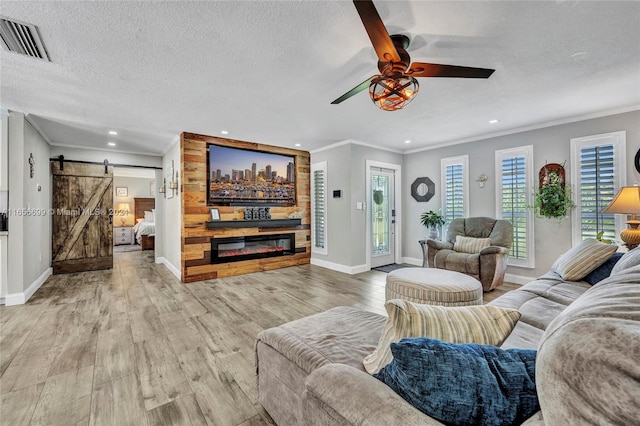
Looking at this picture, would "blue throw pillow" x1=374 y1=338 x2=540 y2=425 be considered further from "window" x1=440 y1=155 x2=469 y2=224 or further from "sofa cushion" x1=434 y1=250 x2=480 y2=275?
"window" x1=440 y1=155 x2=469 y2=224

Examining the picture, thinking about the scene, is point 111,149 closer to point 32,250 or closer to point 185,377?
point 32,250

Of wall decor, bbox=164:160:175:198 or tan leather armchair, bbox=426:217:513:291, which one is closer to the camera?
tan leather armchair, bbox=426:217:513:291

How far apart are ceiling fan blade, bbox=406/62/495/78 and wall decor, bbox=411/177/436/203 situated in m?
3.75

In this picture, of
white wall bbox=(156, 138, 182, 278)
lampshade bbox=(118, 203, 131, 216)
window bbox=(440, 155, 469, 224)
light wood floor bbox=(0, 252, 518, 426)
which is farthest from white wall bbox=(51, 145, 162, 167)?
window bbox=(440, 155, 469, 224)

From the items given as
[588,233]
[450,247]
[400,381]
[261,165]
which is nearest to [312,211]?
[261,165]

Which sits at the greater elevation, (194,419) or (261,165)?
(261,165)

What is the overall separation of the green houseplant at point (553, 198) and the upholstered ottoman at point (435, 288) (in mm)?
2355

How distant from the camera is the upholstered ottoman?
7.97ft

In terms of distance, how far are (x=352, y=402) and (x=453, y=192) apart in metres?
5.29

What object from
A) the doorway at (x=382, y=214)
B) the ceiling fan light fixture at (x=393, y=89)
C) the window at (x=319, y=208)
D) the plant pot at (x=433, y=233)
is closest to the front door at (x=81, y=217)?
the window at (x=319, y=208)

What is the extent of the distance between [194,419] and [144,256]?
21.8ft

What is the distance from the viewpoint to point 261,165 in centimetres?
554

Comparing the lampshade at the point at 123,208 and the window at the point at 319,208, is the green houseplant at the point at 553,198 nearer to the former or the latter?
the window at the point at 319,208

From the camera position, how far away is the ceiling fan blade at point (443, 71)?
2047mm
